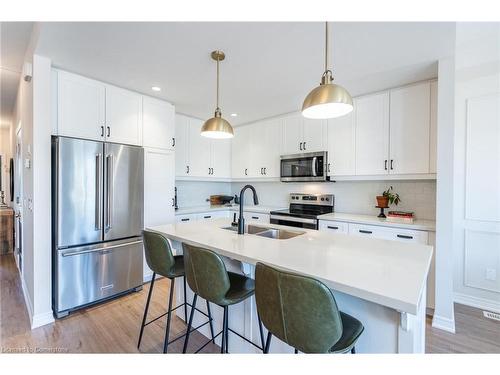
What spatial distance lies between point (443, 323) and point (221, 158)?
3.72 meters

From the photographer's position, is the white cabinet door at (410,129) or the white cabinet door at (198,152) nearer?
the white cabinet door at (410,129)

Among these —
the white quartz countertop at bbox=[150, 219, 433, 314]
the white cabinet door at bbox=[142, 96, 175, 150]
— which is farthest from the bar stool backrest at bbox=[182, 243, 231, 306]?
the white cabinet door at bbox=[142, 96, 175, 150]

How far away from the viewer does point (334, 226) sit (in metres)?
3.03

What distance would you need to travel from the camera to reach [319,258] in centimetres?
132

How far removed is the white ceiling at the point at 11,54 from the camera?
2.11m

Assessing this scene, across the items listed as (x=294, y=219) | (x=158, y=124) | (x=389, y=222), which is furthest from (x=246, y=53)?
(x=389, y=222)

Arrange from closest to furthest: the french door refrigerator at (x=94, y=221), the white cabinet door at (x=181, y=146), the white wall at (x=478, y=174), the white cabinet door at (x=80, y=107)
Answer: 1. the french door refrigerator at (x=94, y=221)
2. the white cabinet door at (x=80, y=107)
3. the white wall at (x=478, y=174)
4. the white cabinet door at (x=181, y=146)

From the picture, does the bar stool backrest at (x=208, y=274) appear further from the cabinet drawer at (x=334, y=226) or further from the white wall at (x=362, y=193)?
the white wall at (x=362, y=193)

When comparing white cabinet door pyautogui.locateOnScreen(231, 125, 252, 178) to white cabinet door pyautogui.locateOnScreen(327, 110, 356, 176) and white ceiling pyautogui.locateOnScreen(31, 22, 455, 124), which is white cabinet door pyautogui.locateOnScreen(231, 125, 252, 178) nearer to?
white ceiling pyautogui.locateOnScreen(31, 22, 455, 124)

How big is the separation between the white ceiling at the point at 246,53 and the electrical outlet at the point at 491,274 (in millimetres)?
2118

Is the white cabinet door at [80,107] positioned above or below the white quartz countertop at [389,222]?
above

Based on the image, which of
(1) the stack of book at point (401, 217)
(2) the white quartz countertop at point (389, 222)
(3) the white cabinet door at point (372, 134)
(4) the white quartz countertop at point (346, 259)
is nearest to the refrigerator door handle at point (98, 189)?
(4) the white quartz countertop at point (346, 259)
